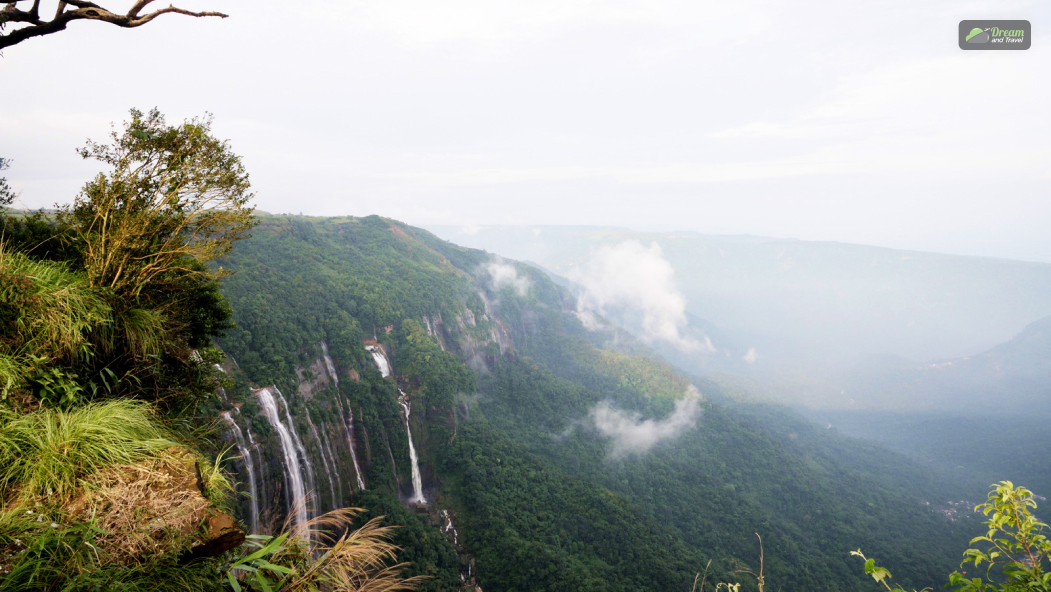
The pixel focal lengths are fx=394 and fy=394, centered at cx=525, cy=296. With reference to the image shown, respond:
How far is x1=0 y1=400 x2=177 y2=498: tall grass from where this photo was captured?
11.5 ft

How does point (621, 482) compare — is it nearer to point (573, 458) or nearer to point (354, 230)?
point (573, 458)

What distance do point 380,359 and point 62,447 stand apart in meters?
52.5

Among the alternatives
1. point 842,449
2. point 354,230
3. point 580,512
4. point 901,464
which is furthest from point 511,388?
point 901,464

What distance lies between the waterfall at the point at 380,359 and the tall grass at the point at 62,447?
49.8m

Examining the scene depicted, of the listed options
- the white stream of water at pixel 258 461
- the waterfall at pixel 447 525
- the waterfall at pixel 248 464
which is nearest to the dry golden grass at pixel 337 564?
the waterfall at pixel 248 464

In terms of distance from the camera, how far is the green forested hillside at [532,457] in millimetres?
40969

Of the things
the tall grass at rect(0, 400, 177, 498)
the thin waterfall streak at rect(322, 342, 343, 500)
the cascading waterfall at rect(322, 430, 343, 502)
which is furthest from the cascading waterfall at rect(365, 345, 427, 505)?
the tall grass at rect(0, 400, 177, 498)

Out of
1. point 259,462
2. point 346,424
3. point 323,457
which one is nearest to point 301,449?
point 323,457

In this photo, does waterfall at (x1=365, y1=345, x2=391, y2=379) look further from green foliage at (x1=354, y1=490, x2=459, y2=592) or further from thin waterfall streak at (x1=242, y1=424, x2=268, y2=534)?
thin waterfall streak at (x1=242, y1=424, x2=268, y2=534)

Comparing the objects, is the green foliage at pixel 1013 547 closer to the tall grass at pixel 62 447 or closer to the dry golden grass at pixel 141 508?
the dry golden grass at pixel 141 508

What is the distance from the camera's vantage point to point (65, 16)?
187 inches

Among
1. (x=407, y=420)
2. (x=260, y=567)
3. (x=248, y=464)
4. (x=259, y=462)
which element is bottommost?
(x=407, y=420)

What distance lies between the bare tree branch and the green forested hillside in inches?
1443

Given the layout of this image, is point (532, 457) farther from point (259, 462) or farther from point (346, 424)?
point (259, 462)
